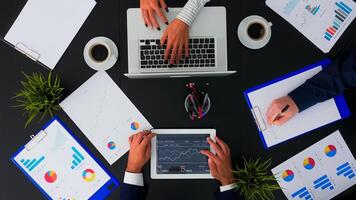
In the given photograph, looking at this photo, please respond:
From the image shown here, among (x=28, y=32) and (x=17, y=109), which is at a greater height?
(x=28, y=32)

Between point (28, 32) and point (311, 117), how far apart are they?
1042 mm

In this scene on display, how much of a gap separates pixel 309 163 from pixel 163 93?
0.57 m

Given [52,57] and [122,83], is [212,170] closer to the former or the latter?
[122,83]

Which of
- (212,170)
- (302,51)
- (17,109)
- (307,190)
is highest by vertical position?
(17,109)

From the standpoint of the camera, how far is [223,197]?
1.10 meters

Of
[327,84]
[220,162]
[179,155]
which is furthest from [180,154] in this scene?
[327,84]

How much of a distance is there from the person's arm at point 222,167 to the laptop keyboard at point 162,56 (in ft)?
0.90

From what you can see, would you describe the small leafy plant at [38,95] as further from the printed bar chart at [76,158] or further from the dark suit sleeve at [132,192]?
the dark suit sleeve at [132,192]

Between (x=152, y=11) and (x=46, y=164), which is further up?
(x=152, y=11)

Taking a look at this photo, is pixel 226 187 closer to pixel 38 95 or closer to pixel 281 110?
pixel 281 110

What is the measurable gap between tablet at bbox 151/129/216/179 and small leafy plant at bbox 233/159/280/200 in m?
0.10

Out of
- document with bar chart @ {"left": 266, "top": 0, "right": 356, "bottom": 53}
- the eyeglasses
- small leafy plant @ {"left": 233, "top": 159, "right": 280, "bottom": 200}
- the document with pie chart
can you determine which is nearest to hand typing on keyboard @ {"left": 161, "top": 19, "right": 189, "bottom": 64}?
the eyeglasses

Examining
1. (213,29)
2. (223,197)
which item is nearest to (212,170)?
(223,197)

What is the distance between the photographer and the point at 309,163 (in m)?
1.15
